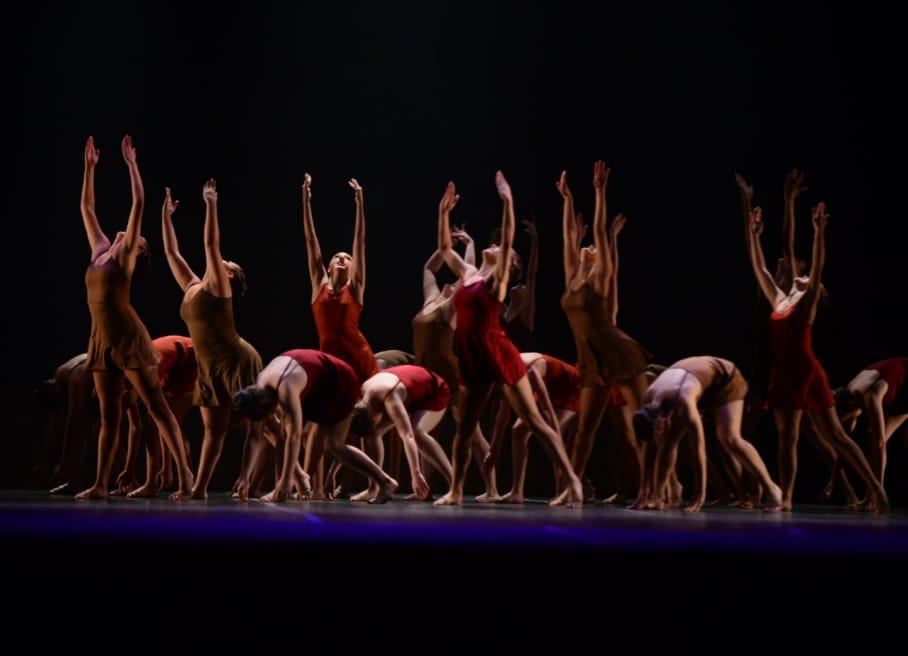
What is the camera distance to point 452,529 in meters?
4.62

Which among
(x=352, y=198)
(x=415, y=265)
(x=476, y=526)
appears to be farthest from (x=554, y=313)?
(x=476, y=526)

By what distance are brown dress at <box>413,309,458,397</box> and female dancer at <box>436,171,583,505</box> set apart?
4.14 feet

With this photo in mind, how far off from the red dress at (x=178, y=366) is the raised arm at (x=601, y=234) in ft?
9.42

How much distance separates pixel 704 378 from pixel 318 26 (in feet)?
16.7

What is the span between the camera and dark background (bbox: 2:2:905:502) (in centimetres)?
952

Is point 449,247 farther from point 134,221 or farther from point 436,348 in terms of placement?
point 134,221

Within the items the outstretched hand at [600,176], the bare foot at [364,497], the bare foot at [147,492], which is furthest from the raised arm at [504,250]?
the bare foot at [147,492]

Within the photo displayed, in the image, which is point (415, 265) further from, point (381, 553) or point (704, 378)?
point (381, 553)

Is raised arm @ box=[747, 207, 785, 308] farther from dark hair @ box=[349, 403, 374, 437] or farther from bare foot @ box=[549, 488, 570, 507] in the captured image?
dark hair @ box=[349, 403, 374, 437]

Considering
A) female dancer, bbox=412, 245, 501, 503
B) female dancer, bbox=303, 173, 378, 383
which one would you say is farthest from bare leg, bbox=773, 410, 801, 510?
female dancer, bbox=303, 173, 378, 383

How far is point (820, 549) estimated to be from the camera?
4.12 m

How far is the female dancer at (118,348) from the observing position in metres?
6.80

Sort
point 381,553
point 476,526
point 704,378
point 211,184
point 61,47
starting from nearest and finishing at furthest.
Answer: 1. point 381,553
2. point 476,526
3. point 704,378
4. point 211,184
5. point 61,47

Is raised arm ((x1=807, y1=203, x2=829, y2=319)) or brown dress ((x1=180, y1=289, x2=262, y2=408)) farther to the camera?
brown dress ((x1=180, y1=289, x2=262, y2=408))
